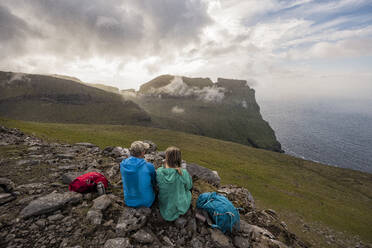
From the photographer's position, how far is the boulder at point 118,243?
540cm

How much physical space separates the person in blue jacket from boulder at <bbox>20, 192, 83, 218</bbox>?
2.50 meters

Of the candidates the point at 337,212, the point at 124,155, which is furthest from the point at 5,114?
the point at 337,212

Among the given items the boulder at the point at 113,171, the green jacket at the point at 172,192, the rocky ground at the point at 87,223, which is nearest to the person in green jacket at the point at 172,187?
the green jacket at the point at 172,192

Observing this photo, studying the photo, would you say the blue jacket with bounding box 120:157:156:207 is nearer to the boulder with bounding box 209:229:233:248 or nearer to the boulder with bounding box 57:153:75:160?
the boulder with bounding box 209:229:233:248

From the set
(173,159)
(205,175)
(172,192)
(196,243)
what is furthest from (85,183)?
(205,175)

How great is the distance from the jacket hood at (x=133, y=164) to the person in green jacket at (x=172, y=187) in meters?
0.90

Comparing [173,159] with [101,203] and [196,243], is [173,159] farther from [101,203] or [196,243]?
Answer: [101,203]

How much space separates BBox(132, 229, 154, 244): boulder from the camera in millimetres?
5855

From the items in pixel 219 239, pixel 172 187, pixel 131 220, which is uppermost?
pixel 172 187

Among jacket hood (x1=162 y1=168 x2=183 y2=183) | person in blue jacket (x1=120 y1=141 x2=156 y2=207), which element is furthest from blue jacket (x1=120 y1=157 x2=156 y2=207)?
jacket hood (x1=162 y1=168 x2=183 y2=183)

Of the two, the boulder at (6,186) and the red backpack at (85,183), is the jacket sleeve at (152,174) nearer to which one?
the red backpack at (85,183)

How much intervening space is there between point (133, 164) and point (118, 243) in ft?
8.64

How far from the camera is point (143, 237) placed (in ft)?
19.6

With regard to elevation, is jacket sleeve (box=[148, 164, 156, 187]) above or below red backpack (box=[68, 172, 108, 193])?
above
